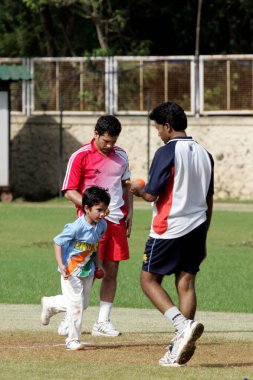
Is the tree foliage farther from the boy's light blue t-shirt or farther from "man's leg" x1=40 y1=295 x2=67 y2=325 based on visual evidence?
the boy's light blue t-shirt

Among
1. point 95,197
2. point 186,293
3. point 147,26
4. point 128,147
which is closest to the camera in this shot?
point 186,293

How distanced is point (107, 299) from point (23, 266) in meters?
7.79

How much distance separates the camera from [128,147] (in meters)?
38.8

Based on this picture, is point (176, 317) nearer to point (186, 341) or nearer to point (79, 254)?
point (186, 341)

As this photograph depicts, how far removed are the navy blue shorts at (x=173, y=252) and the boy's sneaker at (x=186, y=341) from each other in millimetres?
605

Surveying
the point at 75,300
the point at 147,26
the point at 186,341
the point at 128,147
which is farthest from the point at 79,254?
the point at 147,26

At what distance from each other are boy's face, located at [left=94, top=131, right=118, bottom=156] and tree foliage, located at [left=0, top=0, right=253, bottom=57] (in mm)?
30020

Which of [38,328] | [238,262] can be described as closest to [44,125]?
[238,262]

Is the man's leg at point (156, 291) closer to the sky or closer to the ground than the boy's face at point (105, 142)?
closer to the ground

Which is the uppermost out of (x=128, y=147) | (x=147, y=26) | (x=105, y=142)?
(x=147, y=26)

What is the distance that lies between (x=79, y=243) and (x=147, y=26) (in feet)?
110

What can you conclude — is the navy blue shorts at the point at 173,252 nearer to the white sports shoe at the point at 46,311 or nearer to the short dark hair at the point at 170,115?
the short dark hair at the point at 170,115

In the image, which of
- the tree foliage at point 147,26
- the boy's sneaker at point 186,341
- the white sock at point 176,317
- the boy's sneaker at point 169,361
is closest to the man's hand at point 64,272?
the white sock at point 176,317

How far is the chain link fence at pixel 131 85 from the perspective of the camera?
3750cm
